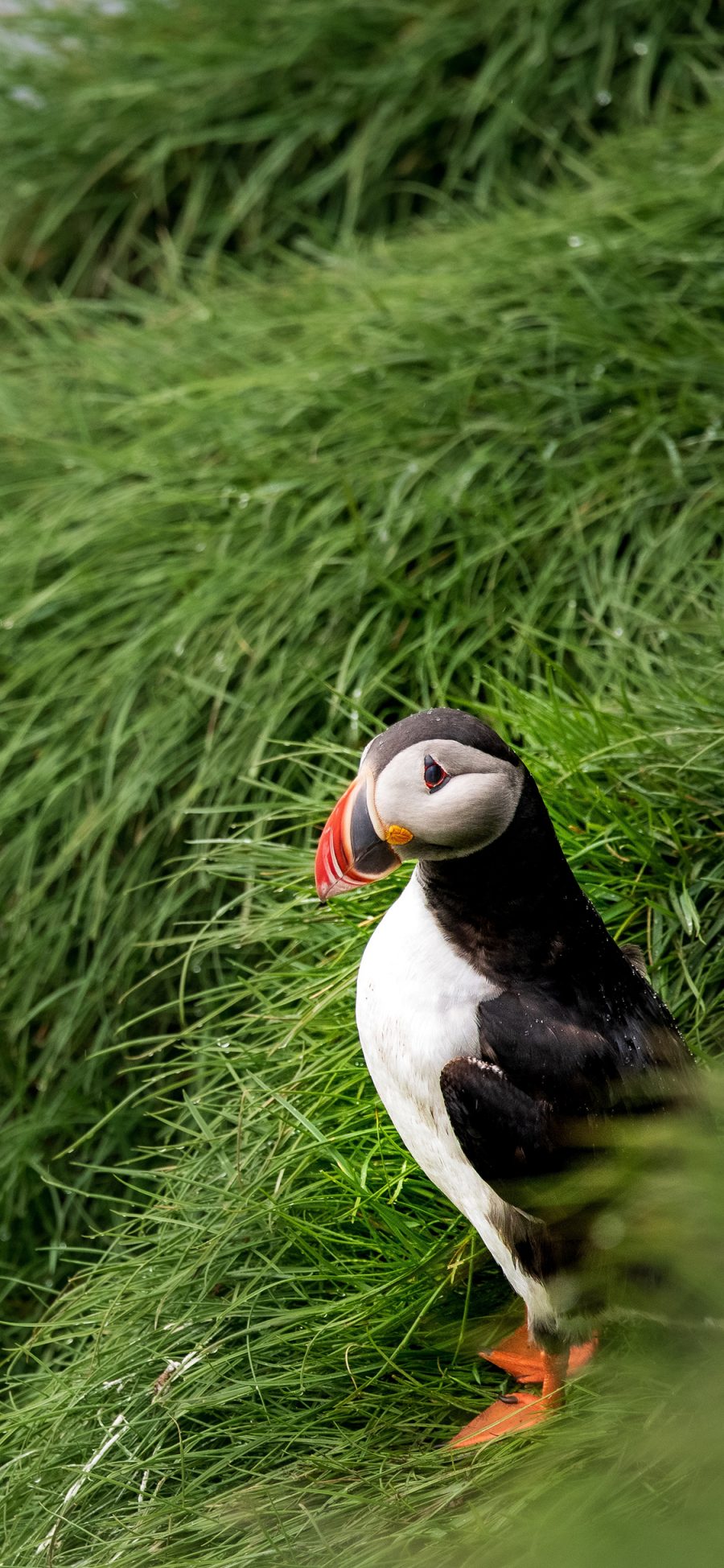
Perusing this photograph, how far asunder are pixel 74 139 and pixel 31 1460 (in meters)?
4.24

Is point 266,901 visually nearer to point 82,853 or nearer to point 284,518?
point 82,853

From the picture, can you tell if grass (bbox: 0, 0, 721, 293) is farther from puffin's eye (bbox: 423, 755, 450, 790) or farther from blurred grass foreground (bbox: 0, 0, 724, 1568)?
puffin's eye (bbox: 423, 755, 450, 790)

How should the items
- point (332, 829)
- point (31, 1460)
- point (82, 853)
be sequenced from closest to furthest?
point (332, 829), point (31, 1460), point (82, 853)

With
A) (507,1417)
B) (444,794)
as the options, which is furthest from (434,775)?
(507,1417)

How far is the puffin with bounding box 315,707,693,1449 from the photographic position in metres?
1.72

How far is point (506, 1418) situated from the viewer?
1.88m

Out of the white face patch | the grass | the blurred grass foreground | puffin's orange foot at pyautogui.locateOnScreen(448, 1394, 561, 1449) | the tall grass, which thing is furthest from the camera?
the grass

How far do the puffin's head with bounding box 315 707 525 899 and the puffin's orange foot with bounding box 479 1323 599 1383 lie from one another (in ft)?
2.28

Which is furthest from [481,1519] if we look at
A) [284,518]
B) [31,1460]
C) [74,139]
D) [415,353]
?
[74,139]

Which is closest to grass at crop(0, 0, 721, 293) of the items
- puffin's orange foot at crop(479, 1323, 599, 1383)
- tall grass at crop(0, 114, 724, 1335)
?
tall grass at crop(0, 114, 724, 1335)

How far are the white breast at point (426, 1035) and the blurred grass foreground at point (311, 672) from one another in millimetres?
235

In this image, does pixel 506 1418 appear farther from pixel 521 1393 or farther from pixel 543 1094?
pixel 543 1094

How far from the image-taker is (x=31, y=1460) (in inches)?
83.9

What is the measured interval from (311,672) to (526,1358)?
4.49 ft
